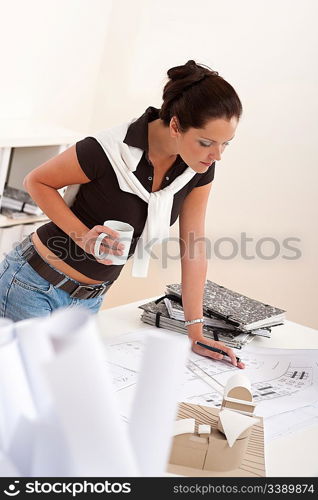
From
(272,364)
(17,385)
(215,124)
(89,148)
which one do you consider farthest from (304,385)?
(17,385)

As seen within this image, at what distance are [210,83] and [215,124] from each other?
0.13 metres

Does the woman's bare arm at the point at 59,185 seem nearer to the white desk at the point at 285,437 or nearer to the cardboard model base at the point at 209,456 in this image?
the white desk at the point at 285,437

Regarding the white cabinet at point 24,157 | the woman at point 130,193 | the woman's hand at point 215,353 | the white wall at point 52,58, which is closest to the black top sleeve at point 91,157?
the woman at point 130,193

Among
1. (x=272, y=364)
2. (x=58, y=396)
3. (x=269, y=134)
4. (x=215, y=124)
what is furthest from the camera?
(x=269, y=134)

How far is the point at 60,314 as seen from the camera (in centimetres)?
91

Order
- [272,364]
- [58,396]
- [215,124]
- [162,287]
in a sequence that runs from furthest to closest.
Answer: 1. [162,287]
2. [272,364]
3. [215,124]
4. [58,396]

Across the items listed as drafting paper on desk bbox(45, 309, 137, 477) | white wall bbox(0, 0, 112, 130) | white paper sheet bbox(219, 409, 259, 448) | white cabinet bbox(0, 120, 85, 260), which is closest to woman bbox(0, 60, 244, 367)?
white paper sheet bbox(219, 409, 259, 448)

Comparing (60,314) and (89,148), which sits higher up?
(89,148)

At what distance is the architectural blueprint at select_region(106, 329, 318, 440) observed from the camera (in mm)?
1891

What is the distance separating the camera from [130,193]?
2281 mm

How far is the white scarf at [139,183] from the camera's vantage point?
222 centimetres

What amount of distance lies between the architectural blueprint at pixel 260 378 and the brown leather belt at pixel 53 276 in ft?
0.59

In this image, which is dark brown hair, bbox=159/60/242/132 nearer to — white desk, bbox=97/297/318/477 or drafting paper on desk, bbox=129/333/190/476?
white desk, bbox=97/297/318/477

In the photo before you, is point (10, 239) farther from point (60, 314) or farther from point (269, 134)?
point (60, 314)
